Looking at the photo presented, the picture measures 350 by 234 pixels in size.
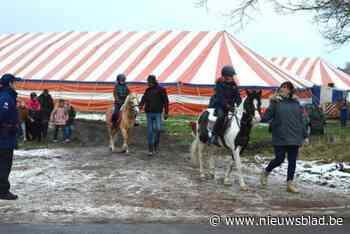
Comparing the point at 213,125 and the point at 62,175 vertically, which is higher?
the point at 213,125

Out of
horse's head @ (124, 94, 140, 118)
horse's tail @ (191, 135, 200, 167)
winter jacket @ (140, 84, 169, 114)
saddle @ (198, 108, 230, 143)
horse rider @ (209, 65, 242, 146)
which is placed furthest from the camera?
horse's head @ (124, 94, 140, 118)

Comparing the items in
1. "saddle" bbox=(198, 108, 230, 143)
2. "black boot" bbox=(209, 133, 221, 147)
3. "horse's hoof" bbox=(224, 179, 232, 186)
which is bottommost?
"horse's hoof" bbox=(224, 179, 232, 186)

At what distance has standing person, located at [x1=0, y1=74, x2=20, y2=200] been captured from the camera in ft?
27.9

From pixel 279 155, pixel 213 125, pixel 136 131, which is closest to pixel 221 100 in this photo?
pixel 213 125

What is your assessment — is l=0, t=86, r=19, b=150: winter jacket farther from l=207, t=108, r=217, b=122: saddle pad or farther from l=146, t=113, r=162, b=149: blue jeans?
l=146, t=113, r=162, b=149: blue jeans

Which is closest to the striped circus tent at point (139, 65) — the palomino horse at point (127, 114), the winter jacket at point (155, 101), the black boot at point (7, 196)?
the palomino horse at point (127, 114)

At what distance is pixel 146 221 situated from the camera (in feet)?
23.8

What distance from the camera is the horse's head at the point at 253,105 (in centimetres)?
950

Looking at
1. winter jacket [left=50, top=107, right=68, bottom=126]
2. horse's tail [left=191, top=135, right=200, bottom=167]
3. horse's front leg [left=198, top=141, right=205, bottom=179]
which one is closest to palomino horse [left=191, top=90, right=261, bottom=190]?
horse's front leg [left=198, top=141, right=205, bottom=179]

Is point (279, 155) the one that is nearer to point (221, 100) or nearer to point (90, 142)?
point (221, 100)

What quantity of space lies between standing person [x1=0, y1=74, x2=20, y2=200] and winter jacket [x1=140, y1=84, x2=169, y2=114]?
4.97 meters

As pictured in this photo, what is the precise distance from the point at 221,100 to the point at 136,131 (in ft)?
30.5

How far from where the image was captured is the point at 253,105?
31.3ft

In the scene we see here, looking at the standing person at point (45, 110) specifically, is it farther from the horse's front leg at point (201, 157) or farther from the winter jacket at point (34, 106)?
the horse's front leg at point (201, 157)
